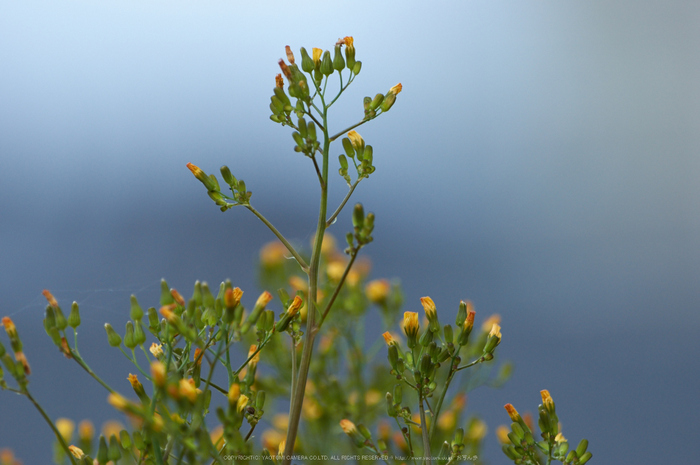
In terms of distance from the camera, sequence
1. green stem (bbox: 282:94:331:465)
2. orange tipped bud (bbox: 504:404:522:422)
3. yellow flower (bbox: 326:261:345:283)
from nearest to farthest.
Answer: green stem (bbox: 282:94:331:465)
orange tipped bud (bbox: 504:404:522:422)
yellow flower (bbox: 326:261:345:283)

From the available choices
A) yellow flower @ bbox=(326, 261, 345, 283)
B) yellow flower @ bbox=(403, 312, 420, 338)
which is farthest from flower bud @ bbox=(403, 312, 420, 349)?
yellow flower @ bbox=(326, 261, 345, 283)

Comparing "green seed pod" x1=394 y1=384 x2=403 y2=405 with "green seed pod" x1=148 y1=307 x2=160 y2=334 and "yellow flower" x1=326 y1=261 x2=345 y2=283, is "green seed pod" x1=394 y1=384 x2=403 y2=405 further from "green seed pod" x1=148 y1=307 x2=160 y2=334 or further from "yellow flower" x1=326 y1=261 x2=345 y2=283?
"yellow flower" x1=326 y1=261 x2=345 y2=283

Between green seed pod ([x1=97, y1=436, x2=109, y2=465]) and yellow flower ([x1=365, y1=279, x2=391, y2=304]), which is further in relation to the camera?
yellow flower ([x1=365, y1=279, x2=391, y2=304])

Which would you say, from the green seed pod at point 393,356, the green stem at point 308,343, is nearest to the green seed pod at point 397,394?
the green seed pod at point 393,356

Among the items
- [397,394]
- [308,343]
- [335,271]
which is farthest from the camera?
[335,271]

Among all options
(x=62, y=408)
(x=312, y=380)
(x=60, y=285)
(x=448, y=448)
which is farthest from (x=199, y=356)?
(x=60, y=285)

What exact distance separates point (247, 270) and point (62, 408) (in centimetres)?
102

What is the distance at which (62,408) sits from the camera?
1723 mm

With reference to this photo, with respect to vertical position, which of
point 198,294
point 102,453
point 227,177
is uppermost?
point 227,177

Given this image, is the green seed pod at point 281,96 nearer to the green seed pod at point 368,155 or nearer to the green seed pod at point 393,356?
the green seed pod at point 368,155

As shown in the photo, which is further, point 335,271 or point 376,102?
point 335,271

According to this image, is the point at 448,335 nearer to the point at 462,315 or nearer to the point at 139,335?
the point at 462,315

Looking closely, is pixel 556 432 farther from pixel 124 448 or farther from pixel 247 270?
pixel 247 270

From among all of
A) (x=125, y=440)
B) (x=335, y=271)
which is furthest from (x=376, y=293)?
(x=125, y=440)
